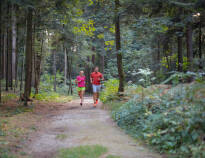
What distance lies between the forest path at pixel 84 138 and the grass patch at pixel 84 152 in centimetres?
22

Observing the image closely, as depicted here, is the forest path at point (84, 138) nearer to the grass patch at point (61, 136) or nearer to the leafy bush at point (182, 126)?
the grass patch at point (61, 136)

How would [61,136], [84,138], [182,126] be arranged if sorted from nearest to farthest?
[182,126] < [84,138] < [61,136]

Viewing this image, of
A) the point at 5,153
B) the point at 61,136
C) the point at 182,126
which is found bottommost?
the point at 61,136

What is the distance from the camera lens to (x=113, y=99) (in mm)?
13336

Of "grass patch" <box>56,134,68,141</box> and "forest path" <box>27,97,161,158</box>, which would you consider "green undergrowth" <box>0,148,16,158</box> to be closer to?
"forest path" <box>27,97,161,158</box>

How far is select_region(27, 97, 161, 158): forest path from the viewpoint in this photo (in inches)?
204

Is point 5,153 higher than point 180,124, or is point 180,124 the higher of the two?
point 180,124

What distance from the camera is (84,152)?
5.00 metres

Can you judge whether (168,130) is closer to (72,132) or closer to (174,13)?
(72,132)

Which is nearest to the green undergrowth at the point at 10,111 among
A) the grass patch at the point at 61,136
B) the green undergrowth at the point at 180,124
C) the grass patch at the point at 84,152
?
the grass patch at the point at 61,136

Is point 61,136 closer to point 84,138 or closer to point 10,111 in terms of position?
point 84,138

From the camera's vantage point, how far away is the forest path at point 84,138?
5.18 m

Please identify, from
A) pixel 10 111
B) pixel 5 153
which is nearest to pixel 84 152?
pixel 5 153

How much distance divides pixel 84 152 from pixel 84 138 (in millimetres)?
1329
